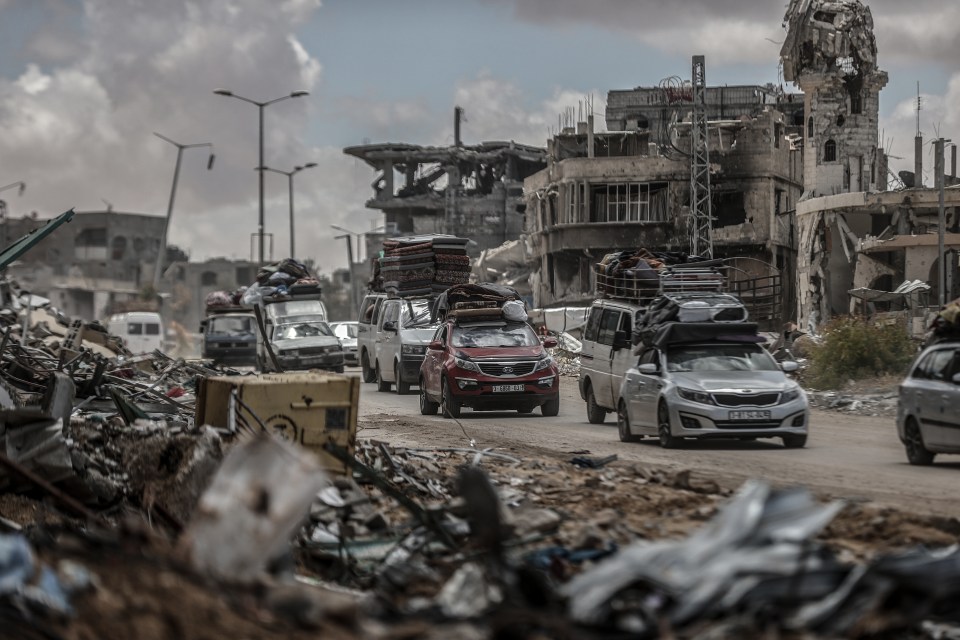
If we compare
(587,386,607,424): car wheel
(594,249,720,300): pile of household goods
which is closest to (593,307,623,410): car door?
(587,386,607,424): car wheel

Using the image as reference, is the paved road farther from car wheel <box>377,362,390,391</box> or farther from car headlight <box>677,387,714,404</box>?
car wheel <box>377,362,390,391</box>

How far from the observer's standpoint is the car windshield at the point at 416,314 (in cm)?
3416

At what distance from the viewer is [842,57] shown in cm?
6612

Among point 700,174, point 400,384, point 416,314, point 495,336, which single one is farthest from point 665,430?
point 700,174

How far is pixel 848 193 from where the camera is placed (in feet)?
189

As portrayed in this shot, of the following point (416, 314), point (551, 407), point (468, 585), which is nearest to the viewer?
point (468, 585)

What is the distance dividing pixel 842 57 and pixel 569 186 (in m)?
14.6

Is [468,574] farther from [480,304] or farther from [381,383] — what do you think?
[381,383]

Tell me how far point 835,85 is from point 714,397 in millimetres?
50624

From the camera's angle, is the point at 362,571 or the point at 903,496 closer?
the point at 362,571

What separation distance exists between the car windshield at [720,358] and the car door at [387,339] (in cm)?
1414

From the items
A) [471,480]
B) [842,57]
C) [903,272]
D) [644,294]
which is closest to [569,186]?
[842,57]

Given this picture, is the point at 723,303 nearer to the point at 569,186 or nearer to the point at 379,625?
the point at 379,625

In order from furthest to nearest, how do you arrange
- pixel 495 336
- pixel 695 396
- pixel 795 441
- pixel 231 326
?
pixel 231 326 < pixel 495 336 < pixel 795 441 < pixel 695 396
